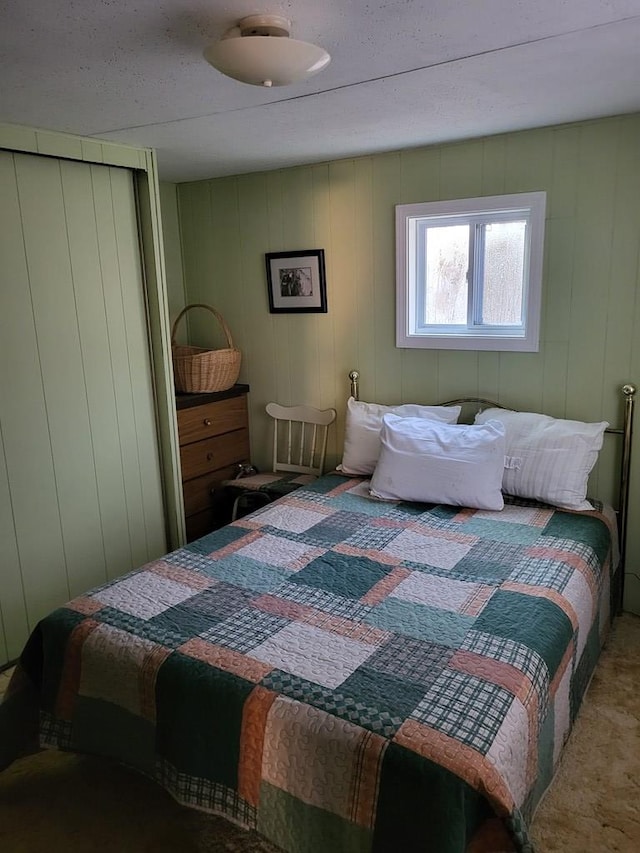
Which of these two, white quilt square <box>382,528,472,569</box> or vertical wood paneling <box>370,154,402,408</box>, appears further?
vertical wood paneling <box>370,154,402,408</box>

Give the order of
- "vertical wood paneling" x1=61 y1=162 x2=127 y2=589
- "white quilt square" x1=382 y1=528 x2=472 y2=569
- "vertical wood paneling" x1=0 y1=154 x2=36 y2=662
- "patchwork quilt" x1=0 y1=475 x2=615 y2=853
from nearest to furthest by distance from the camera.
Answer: "patchwork quilt" x1=0 y1=475 x2=615 y2=853 < "white quilt square" x1=382 y1=528 x2=472 y2=569 < "vertical wood paneling" x1=0 y1=154 x2=36 y2=662 < "vertical wood paneling" x1=61 y1=162 x2=127 y2=589

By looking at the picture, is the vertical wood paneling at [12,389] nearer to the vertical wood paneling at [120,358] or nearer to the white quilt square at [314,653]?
the vertical wood paneling at [120,358]

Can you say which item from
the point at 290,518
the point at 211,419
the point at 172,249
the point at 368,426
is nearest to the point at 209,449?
the point at 211,419

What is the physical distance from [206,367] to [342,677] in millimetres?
2199

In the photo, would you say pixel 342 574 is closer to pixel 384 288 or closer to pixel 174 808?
pixel 174 808

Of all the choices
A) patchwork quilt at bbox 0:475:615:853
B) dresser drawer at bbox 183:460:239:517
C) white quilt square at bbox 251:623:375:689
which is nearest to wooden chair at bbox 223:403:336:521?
dresser drawer at bbox 183:460:239:517

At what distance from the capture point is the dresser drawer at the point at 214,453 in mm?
3451

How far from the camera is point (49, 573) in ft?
8.96

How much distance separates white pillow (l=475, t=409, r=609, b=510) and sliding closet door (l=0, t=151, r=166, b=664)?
174 centimetres

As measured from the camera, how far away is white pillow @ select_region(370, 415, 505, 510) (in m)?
2.65

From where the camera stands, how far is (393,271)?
3221 mm

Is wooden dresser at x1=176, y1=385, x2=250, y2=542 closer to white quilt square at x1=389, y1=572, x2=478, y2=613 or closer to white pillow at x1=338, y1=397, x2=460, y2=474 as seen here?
white pillow at x1=338, y1=397, x2=460, y2=474

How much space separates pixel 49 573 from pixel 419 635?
173 centimetres

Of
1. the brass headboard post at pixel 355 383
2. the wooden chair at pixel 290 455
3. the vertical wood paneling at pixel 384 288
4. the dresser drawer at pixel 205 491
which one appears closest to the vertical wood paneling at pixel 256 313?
the wooden chair at pixel 290 455
